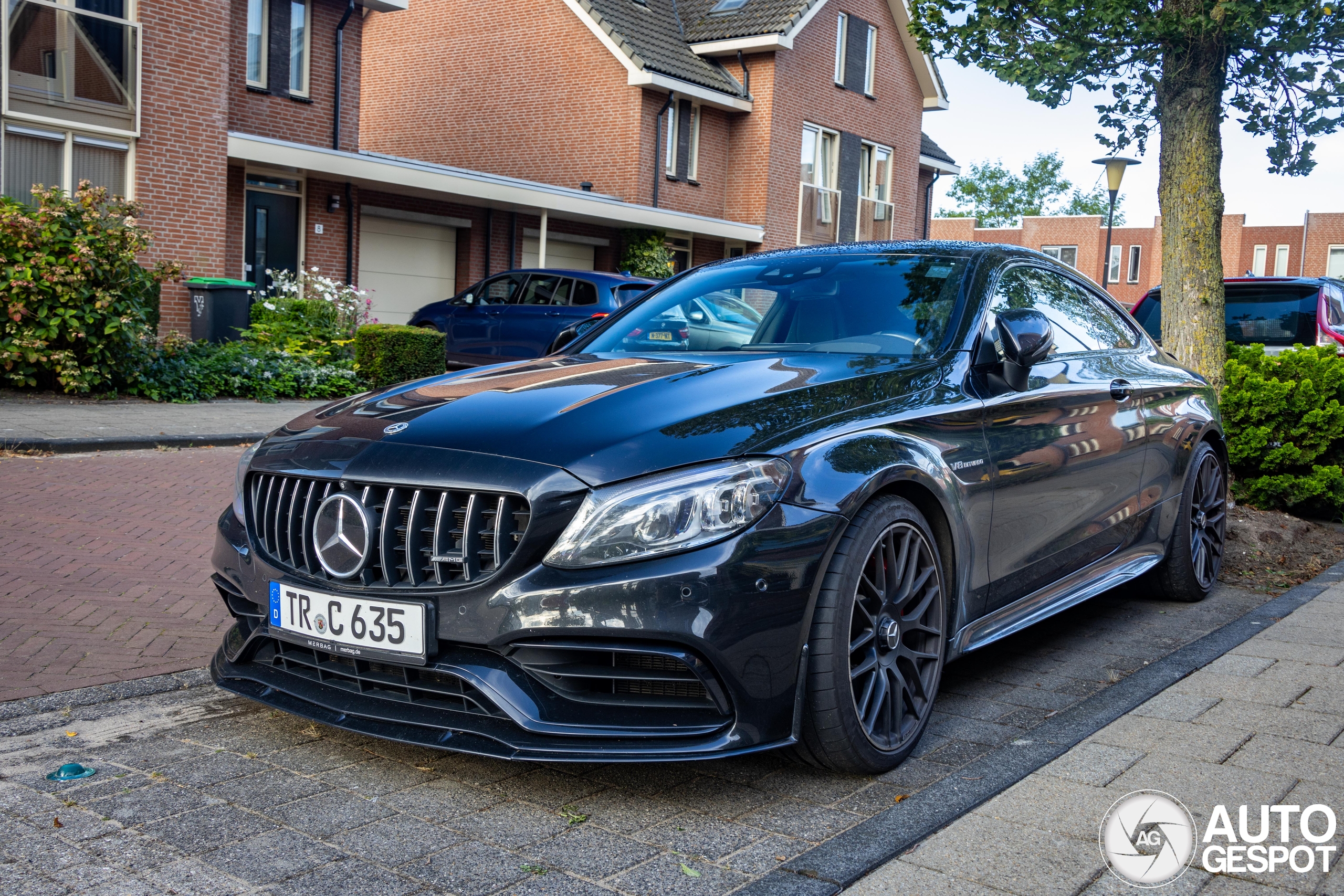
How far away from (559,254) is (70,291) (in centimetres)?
1297

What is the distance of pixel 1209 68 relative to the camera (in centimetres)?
787

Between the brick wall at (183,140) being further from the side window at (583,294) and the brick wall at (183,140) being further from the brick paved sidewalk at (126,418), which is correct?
the side window at (583,294)

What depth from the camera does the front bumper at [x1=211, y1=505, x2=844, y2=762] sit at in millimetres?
2713

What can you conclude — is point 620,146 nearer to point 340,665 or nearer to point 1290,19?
point 1290,19

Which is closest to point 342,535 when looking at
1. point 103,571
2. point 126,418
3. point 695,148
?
point 103,571

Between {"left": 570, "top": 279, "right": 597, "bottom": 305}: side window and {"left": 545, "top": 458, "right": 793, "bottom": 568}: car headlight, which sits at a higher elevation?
{"left": 570, "top": 279, "right": 597, "bottom": 305}: side window

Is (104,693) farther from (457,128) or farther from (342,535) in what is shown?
(457,128)

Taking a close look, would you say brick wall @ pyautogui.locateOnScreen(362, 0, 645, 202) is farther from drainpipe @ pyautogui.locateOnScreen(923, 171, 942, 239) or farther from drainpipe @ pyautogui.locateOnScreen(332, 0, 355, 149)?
drainpipe @ pyautogui.locateOnScreen(923, 171, 942, 239)

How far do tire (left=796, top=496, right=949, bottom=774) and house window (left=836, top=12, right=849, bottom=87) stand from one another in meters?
25.7

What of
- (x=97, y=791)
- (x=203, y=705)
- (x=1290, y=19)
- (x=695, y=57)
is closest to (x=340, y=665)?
(x=97, y=791)

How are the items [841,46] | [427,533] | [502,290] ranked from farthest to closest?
1. [841,46]
2. [502,290]
3. [427,533]

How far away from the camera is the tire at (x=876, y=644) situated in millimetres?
2943

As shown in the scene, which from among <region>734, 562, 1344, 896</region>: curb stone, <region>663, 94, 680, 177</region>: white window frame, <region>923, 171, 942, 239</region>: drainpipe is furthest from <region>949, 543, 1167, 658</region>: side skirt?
<region>923, 171, 942, 239</region>: drainpipe

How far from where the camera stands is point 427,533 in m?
2.88
